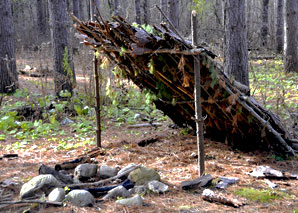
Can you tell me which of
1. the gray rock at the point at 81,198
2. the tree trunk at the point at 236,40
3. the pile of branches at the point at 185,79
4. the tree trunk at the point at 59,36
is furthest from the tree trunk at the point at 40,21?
the gray rock at the point at 81,198

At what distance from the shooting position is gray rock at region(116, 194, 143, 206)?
125 inches

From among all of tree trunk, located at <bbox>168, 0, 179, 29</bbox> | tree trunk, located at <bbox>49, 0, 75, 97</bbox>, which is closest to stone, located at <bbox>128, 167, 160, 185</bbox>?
tree trunk, located at <bbox>49, 0, 75, 97</bbox>

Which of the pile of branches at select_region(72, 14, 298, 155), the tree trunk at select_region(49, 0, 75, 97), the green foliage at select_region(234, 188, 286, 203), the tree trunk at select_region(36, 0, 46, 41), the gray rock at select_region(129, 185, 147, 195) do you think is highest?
the tree trunk at select_region(36, 0, 46, 41)

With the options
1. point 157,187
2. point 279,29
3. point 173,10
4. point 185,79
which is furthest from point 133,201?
point 279,29

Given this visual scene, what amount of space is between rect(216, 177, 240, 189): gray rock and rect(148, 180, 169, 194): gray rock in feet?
2.02

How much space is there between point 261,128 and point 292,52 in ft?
26.4

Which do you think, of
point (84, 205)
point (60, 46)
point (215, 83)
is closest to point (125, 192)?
point (84, 205)

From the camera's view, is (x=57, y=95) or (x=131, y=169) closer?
(x=131, y=169)

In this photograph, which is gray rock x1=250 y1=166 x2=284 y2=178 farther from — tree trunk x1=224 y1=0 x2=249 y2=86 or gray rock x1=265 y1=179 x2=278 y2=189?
tree trunk x1=224 y1=0 x2=249 y2=86

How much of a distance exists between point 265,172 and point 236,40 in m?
2.68

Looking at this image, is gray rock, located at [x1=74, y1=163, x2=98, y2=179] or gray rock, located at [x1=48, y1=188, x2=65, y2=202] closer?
gray rock, located at [x1=48, y1=188, x2=65, y2=202]

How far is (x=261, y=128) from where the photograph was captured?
14.8ft

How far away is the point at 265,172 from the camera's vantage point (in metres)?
3.94

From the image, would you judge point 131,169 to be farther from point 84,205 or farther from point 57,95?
point 57,95
